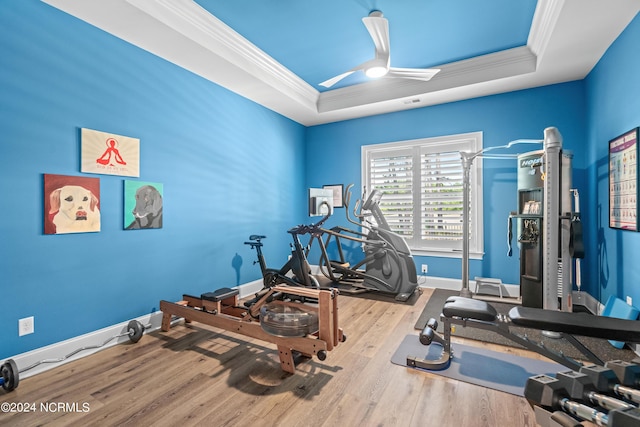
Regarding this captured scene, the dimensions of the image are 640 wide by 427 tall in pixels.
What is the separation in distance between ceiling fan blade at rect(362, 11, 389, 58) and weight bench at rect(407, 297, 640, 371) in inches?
89.8

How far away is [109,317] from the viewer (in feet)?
8.71

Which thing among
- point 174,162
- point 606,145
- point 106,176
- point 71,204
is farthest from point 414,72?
point 71,204

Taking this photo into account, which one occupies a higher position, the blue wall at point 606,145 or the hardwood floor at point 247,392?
the blue wall at point 606,145

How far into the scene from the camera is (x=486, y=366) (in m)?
2.25

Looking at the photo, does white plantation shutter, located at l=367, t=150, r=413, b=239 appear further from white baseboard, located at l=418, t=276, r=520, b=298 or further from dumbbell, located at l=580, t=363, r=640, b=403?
dumbbell, located at l=580, t=363, r=640, b=403

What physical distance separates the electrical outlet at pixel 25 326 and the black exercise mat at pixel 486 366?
274 cm

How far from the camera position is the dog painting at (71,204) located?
7.56ft

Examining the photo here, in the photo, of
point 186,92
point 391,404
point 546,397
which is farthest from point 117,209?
point 546,397

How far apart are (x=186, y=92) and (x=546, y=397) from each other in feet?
12.6

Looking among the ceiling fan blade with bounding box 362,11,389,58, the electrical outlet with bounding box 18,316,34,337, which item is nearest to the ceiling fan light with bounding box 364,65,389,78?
the ceiling fan blade with bounding box 362,11,389,58

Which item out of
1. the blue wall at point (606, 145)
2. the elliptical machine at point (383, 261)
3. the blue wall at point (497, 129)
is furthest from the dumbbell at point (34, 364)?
the blue wall at point (606, 145)

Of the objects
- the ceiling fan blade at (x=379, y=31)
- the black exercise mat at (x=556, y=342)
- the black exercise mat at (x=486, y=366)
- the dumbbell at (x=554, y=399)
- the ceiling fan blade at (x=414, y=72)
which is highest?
the ceiling fan blade at (x=379, y=31)

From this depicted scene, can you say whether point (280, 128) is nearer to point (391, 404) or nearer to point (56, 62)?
point (56, 62)

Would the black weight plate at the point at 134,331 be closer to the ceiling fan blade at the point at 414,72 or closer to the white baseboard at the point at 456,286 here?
the ceiling fan blade at the point at 414,72
